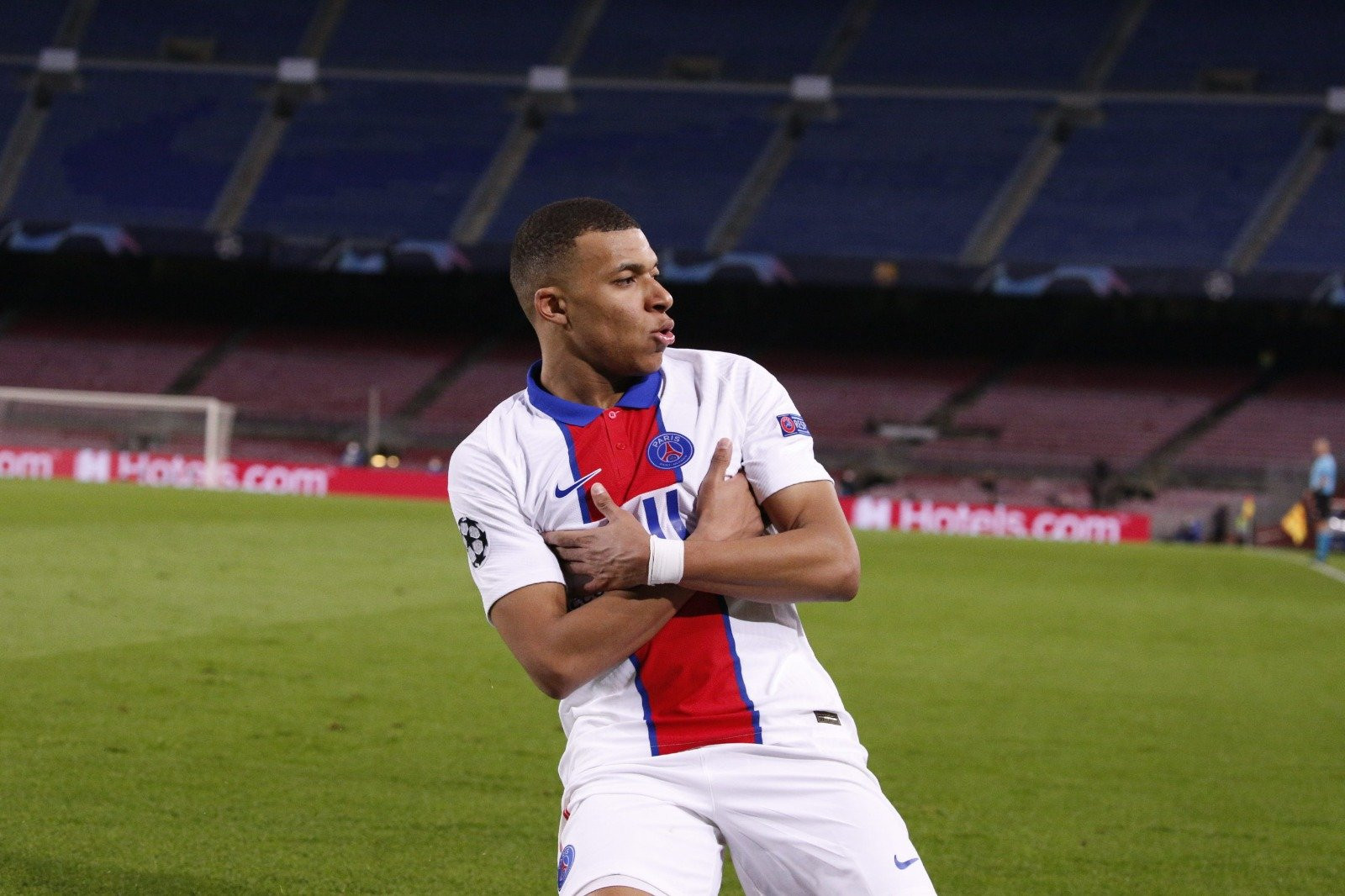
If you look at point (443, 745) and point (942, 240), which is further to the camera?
point (942, 240)

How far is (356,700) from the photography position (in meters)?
8.13

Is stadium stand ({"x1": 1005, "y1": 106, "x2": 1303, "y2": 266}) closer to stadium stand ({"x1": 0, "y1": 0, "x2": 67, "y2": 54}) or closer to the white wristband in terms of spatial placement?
stadium stand ({"x1": 0, "y1": 0, "x2": 67, "y2": 54})

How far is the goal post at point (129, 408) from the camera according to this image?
31781mm

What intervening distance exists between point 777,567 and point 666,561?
0.76 ft

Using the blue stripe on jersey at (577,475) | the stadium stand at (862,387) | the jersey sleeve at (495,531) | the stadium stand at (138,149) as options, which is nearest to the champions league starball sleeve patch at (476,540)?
the jersey sleeve at (495,531)

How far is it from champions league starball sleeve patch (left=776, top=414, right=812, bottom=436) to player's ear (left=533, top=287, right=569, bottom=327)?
0.50 metres

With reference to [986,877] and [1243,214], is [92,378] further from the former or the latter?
[986,877]

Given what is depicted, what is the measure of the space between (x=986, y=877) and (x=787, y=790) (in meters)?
2.69

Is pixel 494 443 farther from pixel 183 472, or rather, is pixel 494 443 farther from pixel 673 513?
pixel 183 472

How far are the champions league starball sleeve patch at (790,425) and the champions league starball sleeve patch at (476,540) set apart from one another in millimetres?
666

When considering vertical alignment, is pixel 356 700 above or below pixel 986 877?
above

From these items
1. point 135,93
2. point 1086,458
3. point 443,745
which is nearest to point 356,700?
point 443,745

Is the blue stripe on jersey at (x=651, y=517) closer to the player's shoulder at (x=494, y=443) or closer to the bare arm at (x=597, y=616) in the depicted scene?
the bare arm at (x=597, y=616)

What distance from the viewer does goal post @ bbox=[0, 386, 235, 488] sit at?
3178 centimetres
